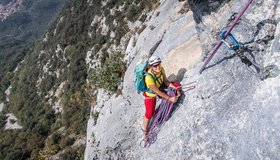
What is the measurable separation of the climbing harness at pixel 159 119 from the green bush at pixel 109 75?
7366 millimetres

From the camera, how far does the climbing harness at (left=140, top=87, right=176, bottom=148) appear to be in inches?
390

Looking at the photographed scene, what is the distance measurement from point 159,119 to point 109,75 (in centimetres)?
793

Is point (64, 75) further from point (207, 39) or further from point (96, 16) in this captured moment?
point (207, 39)

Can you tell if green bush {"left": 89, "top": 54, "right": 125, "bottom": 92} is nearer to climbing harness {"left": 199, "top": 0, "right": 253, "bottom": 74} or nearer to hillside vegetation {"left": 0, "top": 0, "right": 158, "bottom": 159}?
climbing harness {"left": 199, "top": 0, "right": 253, "bottom": 74}

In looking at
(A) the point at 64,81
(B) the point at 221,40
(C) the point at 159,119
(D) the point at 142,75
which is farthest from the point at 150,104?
(A) the point at 64,81

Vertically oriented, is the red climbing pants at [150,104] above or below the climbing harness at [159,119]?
above

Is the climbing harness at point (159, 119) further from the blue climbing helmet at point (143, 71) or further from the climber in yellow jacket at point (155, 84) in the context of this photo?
the blue climbing helmet at point (143, 71)

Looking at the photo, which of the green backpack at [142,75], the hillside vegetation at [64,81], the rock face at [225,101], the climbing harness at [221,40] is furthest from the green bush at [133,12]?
the climbing harness at [221,40]

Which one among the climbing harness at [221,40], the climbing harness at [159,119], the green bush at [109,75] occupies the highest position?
the climbing harness at [221,40]

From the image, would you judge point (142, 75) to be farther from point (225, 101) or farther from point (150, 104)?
point (225, 101)

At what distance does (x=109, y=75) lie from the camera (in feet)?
57.7

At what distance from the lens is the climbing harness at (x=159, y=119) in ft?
32.5

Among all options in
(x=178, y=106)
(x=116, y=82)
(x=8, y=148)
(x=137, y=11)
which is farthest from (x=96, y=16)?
(x=178, y=106)

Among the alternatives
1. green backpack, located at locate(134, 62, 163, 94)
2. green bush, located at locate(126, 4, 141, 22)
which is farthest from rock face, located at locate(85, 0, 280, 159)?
green bush, located at locate(126, 4, 141, 22)
